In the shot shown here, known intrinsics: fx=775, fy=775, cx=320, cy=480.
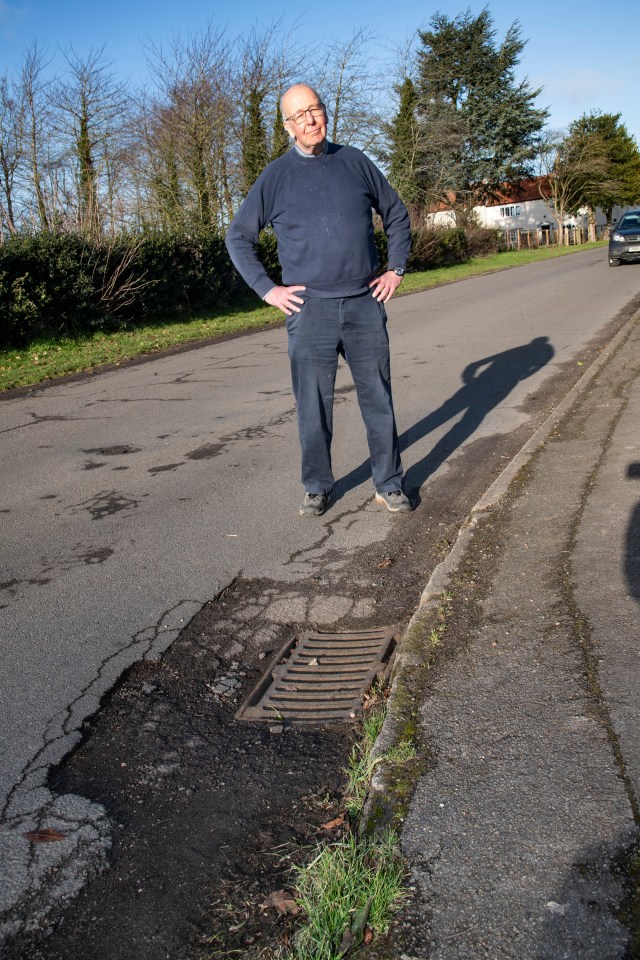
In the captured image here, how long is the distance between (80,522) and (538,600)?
10.2 feet

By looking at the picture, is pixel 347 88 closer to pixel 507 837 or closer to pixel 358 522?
pixel 358 522

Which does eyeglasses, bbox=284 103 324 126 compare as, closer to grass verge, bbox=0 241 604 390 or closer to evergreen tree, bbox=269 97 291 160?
grass verge, bbox=0 241 604 390

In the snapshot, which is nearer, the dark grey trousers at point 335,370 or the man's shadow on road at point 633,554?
the man's shadow on road at point 633,554

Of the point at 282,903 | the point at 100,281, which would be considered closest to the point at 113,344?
the point at 100,281

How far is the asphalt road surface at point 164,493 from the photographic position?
3.26 meters

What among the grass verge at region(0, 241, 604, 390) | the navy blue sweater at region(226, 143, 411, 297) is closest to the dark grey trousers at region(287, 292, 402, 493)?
the navy blue sweater at region(226, 143, 411, 297)

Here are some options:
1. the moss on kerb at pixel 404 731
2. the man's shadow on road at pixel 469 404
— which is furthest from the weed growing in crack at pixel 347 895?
the man's shadow on road at pixel 469 404

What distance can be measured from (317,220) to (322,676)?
2.55 m

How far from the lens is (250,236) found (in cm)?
456

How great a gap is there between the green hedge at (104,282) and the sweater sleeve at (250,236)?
388 inches

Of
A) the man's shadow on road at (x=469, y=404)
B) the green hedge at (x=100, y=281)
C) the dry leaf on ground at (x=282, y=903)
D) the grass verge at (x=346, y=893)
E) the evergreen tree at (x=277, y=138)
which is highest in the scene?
the evergreen tree at (x=277, y=138)

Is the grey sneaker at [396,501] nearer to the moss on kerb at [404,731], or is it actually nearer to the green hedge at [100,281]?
the moss on kerb at [404,731]

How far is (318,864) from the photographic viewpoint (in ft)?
6.71

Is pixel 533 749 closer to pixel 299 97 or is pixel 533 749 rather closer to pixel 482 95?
pixel 299 97
